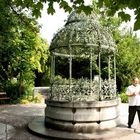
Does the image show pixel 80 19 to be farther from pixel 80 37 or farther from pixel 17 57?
pixel 17 57

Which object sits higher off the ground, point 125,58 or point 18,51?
point 125,58

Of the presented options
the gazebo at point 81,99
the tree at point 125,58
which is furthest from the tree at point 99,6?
the tree at point 125,58

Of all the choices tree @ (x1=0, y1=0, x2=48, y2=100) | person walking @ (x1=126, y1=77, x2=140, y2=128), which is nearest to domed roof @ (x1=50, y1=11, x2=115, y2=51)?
person walking @ (x1=126, y1=77, x2=140, y2=128)

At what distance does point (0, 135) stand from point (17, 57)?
12176 millimetres

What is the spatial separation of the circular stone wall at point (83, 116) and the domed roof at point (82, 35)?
225 cm

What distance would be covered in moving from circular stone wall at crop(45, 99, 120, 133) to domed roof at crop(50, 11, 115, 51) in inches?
88.6

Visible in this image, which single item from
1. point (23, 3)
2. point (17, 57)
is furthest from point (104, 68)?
point (23, 3)

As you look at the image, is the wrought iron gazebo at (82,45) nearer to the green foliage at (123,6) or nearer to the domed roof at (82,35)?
the domed roof at (82,35)

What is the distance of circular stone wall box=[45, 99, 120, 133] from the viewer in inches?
445

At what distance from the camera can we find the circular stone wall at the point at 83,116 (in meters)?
11.3

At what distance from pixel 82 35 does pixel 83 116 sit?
302 cm

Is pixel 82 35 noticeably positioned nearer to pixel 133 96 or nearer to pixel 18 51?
pixel 133 96

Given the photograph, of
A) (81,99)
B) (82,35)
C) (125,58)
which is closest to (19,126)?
(81,99)

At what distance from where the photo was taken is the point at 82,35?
40.1 ft
